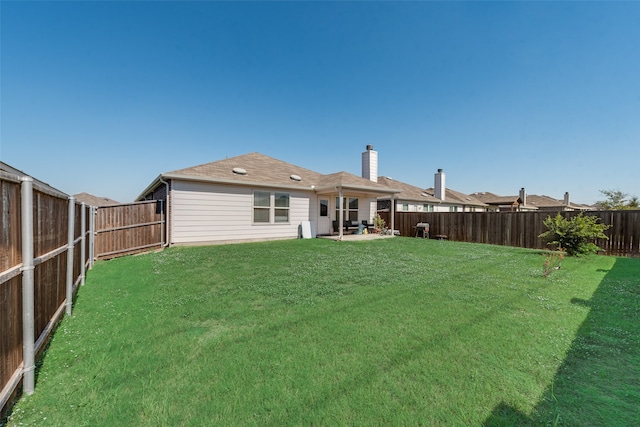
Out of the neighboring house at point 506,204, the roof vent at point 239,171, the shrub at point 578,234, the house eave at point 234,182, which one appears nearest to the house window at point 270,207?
the house eave at point 234,182

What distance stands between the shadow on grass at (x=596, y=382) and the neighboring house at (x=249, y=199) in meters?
8.44

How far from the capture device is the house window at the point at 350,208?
14305 mm

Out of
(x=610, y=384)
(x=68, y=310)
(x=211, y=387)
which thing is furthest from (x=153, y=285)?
(x=610, y=384)

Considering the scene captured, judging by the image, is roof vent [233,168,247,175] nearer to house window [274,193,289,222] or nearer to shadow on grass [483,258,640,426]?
house window [274,193,289,222]

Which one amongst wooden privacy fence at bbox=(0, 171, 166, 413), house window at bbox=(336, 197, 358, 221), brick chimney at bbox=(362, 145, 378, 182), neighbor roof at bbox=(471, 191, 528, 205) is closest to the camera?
wooden privacy fence at bbox=(0, 171, 166, 413)

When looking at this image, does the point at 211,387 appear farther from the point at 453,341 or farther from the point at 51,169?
the point at 51,169

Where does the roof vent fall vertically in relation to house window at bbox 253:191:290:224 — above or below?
above

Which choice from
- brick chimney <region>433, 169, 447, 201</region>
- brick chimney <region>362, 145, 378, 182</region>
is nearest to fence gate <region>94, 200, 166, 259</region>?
brick chimney <region>362, 145, 378, 182</region>

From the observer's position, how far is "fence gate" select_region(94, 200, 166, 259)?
26.7ft

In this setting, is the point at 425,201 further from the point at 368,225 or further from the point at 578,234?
the point at 578,234

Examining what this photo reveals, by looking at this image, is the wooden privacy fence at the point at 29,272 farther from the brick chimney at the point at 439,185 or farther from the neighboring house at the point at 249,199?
the brick chimney at the point at 439,185

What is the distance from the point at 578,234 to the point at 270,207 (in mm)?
11603

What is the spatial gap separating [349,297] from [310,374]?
2.05m

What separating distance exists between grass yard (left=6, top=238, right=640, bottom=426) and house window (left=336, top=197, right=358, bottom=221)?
9519 mm
